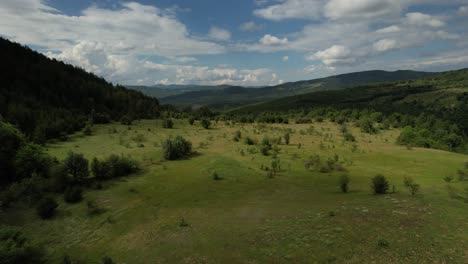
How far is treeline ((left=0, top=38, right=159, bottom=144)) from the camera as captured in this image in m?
51.6

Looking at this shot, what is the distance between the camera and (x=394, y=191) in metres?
21.5

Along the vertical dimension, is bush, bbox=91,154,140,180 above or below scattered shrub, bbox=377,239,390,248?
above

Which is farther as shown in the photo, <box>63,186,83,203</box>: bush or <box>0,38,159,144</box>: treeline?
<box>0,38,159,144</box>: treeline

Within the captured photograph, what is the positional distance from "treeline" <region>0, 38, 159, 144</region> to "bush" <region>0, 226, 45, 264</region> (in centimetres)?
3744

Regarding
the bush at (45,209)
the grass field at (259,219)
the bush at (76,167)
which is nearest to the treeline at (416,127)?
the grass field at (259,219)

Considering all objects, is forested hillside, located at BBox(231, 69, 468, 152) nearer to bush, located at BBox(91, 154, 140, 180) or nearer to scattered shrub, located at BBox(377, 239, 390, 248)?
scattered shrub, located at BBox(377, 239, 390, 248)

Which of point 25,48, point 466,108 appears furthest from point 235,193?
point 466,108

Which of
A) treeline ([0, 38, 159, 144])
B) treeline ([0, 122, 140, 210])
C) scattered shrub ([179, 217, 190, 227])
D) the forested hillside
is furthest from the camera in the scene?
the forested hillside

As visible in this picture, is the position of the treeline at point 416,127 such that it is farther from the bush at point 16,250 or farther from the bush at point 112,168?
the bush at point 16,250

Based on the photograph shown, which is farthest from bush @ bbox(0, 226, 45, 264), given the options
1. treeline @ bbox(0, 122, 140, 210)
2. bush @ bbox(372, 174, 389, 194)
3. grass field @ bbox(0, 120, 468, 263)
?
bush @ bbox(372, 174, 389, 194)

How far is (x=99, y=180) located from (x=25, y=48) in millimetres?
108688

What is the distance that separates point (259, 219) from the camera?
17.7m

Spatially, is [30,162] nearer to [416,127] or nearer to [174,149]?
[174,149]

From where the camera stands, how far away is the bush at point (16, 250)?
1223 cm
